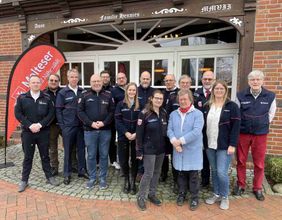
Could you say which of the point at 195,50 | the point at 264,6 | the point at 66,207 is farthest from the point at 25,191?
the point at 264,6

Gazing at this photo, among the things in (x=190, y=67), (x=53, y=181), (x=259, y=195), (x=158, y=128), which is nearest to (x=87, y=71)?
(x=190, y=67)

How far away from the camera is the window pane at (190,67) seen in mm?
6094

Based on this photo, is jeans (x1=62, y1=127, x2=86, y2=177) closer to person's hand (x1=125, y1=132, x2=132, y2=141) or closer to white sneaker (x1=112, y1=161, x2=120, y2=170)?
white sneaker (x1=112, y1=161, x2=120, y2=170)

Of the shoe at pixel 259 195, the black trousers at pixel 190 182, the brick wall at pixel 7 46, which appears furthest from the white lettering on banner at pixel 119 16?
the shoe at pixel 259 195

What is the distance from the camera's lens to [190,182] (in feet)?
11.6

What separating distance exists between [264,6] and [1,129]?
6.79 metres

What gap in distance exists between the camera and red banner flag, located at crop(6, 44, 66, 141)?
16.1ft

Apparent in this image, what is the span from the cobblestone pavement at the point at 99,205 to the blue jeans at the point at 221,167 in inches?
11.1

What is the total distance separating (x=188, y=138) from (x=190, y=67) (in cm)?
325

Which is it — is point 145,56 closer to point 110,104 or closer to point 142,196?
point 110,104

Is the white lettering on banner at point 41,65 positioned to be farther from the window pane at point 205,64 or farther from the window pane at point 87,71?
the window pane at point 205,64

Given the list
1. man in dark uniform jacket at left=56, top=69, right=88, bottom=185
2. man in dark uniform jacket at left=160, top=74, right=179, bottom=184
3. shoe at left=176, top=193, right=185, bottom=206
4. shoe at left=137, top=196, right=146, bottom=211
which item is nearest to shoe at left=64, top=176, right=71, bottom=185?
man in dark uniform jacket at left=56, top=69, right=88, bottom=185

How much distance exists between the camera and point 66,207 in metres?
3.56

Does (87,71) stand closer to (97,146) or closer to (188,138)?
(97,146)
